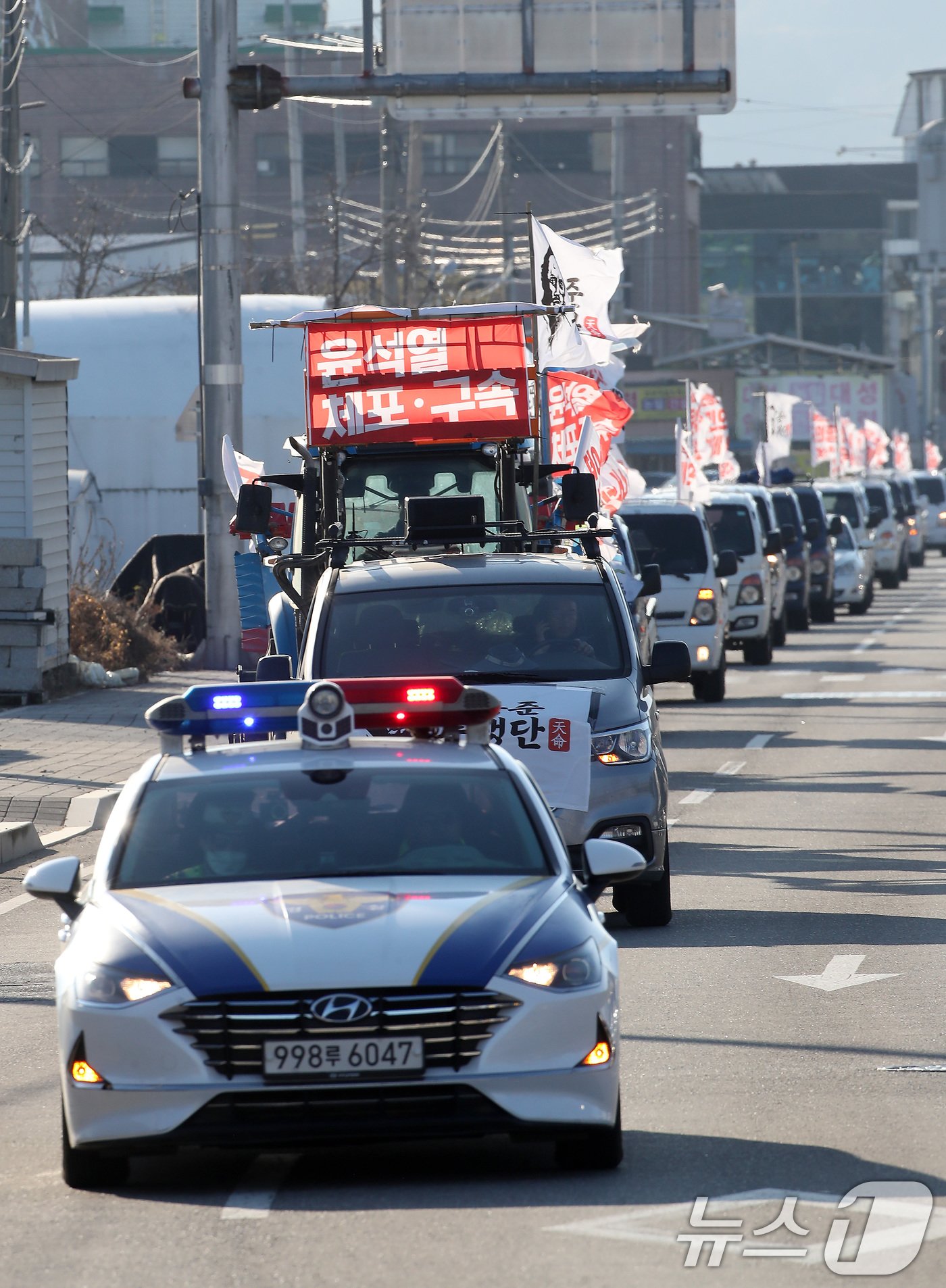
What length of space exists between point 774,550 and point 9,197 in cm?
→ 1004

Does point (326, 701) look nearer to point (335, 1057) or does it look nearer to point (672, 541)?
point (335, 1057)

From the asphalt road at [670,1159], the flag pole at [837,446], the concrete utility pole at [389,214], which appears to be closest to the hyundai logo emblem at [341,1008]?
the asphalt road at [670,1159]

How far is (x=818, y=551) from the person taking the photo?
38.3 m

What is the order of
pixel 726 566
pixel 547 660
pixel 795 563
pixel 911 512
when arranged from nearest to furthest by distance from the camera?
pixel 547 660
pixel 726 566
pixel 795 563
pixel 911 512

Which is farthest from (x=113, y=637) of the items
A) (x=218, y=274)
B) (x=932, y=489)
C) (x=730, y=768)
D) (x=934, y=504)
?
(x=934, y=504)

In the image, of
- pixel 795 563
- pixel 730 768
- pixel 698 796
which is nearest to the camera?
pixel 698 796

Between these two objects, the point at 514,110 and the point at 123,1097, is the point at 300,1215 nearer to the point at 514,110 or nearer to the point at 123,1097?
the point at 123,1097

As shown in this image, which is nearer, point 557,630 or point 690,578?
point 557,630

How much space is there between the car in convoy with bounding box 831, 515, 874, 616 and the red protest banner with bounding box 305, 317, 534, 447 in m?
22.2

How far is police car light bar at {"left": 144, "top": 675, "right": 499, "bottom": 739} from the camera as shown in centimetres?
733

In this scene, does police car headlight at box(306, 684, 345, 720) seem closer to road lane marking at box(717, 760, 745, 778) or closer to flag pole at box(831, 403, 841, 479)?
road lane marking at box(717, 760, 745, 778)

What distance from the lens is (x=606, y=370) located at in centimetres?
2402

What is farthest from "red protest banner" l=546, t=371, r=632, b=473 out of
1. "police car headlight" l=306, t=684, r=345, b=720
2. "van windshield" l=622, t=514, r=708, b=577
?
"police car headlight" l=306, t=684, r=345, b=720

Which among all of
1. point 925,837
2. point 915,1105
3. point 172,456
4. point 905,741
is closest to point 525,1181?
point 915,1105
